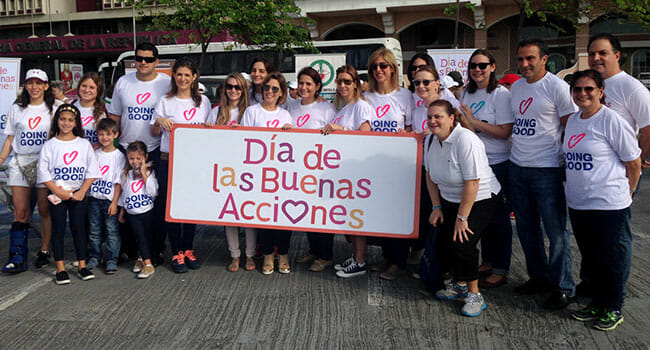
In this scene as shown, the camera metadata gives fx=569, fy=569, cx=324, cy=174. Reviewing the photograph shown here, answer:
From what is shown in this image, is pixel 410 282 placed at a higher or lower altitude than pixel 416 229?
lower

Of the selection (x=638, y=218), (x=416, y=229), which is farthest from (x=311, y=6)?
(x=416, y=229)

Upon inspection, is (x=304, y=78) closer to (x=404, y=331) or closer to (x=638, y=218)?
(x=404, y=331)

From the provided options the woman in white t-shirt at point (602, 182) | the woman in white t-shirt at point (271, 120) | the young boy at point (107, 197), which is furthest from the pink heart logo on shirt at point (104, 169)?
the woman in white t-shirt at point (602, 182)

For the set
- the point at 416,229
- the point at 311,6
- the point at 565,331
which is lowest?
the point at 565,331

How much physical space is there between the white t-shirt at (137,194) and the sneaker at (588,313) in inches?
140

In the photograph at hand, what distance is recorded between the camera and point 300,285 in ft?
15.4

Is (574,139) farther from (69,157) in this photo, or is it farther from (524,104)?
(69,157)

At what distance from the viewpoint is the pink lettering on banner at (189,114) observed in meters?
5.11

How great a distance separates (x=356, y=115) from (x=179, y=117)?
159 centimetres

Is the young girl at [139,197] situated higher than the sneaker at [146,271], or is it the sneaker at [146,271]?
the young girl at [139,197]

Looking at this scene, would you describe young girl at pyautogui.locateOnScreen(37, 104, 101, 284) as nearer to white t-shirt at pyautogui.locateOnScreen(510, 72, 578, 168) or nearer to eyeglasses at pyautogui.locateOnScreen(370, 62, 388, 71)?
eyeglasses at pyautogui.locateOnScreen(370, 62, 388, 71)

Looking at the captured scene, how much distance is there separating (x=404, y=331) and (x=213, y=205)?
2126 millimetres

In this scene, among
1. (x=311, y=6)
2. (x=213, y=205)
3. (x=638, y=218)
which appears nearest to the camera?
(x=213, y=205)

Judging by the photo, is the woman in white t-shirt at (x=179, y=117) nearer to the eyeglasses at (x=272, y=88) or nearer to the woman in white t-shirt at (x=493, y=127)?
the eyeglasses at (x=272, y=88)
